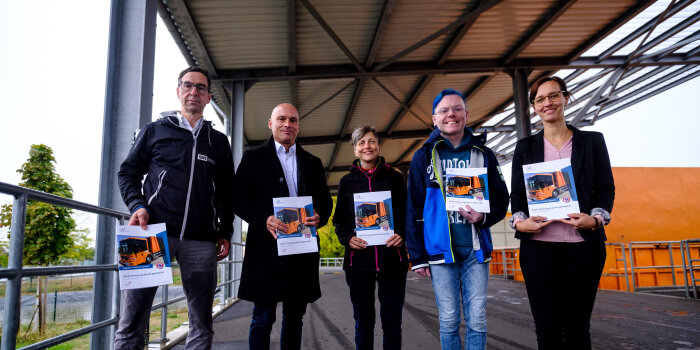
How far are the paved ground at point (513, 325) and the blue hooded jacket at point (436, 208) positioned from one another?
6.72ft

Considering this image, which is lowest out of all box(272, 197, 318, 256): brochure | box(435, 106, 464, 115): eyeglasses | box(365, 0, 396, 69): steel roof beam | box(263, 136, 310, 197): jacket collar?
box(272, 197, 318, 256): brochure

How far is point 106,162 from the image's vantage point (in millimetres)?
3551

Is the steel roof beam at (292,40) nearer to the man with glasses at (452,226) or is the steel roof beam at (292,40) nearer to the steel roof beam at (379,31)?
the steel roof beam at (379,31)

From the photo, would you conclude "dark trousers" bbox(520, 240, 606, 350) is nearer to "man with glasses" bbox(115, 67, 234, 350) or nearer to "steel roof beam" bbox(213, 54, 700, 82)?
"man with glasses" bbox(115, 67, 234, 350)

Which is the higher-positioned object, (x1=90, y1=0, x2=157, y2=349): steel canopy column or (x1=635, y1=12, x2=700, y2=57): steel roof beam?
(x1=635, y1=12, x2=700, y2=57): steel roof beam

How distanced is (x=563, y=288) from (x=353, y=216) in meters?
1.38

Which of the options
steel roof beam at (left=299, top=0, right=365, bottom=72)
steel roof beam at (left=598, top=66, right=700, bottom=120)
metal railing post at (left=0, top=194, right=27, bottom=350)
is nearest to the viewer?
metal railing post at (left=0, top=194, right=27, bottom=350)

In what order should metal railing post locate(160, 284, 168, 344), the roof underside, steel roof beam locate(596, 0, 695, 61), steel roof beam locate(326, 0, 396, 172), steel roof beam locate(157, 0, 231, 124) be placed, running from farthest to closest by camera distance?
1. steel roof beam locate(596, 0, 695, 61)
2. the roof underside
3. steel roof beam locate(326, 0, 396, 172)
4. steel roof beam locate(157, 0, 231, 124)
5. metal railing post locate(160, 284, 168, 344)

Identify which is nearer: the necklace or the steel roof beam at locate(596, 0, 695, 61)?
the necklace

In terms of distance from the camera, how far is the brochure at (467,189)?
2276mm

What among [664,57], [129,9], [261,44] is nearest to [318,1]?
[261,44]

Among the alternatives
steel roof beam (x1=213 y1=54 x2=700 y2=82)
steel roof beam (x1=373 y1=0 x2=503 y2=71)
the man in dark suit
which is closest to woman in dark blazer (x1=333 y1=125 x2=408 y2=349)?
the man in dark suit

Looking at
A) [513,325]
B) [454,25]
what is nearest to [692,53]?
[454,25]

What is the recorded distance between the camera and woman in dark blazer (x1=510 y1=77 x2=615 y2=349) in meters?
2.00
